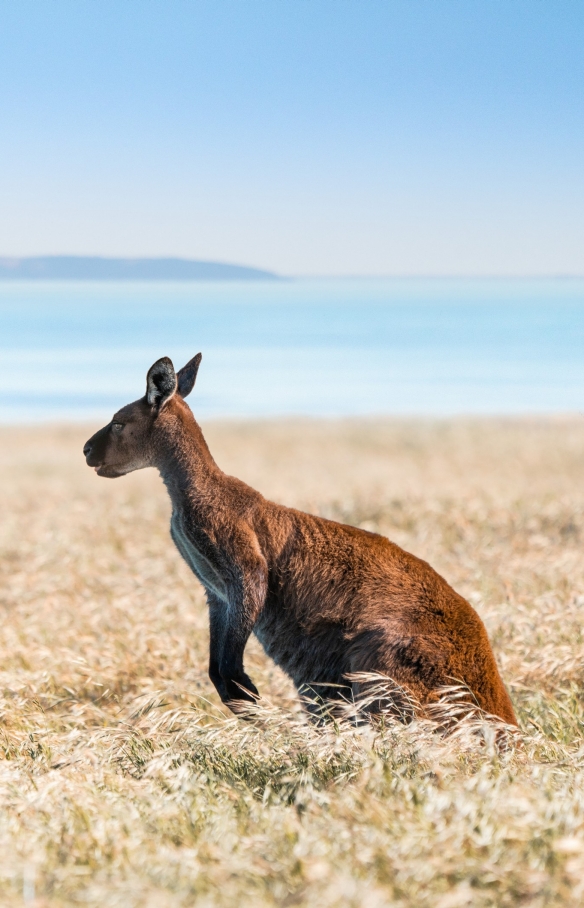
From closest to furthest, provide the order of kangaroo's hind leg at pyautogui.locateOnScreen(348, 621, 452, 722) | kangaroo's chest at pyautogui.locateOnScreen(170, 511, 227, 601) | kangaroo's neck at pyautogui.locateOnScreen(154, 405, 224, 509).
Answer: kangaroo's hind leg at pyautogui.locateOnScreen(348, 621, 452, 722)
kangaroo's chest at pyautogui.locateOnScreen(170, 511, 227, 601)
kangaroo's neck at pyautogui.locateOnScreen(154, 405, 224, 509)

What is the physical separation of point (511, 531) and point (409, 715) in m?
7.53

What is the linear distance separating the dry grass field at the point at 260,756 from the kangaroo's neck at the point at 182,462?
3.98ft

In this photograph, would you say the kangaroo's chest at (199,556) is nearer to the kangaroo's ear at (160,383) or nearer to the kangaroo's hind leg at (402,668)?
the kangaroo's ear at (160,383)

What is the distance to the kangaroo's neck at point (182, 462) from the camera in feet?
17.9

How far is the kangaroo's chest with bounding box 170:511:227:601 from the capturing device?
17.5 feet

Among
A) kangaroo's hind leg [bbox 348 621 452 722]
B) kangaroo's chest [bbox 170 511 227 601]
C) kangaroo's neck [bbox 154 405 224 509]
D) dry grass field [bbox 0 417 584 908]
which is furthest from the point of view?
kangaroo's neck [bbox 154 405 224 509]

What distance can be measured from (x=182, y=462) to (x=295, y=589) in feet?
3.12

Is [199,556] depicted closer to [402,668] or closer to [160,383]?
[160,383]

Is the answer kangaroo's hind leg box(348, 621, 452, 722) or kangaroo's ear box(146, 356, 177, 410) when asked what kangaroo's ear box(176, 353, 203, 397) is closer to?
kangaroo's ear box(146, 356, 177, 410)

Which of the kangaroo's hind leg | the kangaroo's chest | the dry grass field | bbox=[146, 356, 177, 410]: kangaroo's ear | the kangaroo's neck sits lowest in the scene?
the dry grass field

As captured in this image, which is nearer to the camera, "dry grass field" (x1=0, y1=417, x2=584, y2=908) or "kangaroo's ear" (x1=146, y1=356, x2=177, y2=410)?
"dry grass field" (x1=0, y1=417, x2=584, y2=908)

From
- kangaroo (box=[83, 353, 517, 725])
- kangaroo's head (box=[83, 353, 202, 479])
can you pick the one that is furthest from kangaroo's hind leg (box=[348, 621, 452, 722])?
kangaroo's head (box=[83, 353, 202, 479])

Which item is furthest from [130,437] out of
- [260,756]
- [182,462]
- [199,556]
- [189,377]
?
[260,756]

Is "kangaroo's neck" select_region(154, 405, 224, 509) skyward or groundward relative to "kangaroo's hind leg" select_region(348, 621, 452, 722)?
skyward
